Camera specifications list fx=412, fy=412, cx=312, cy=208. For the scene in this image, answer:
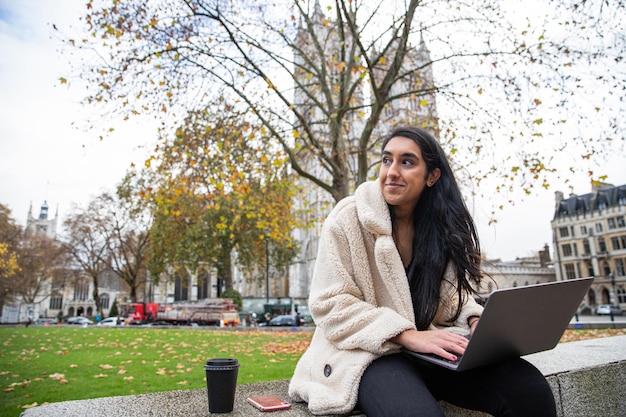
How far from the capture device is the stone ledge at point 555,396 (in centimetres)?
200

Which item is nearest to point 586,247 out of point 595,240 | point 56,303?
point 595,240

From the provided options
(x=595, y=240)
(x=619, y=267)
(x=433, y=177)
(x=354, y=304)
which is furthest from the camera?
(x=595, y=240)

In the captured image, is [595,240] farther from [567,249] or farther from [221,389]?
[221,389]

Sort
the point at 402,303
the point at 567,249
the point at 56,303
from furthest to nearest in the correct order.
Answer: the point at 56,303, the point at 567,249, the point at 402,303

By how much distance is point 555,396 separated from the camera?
2.72 m

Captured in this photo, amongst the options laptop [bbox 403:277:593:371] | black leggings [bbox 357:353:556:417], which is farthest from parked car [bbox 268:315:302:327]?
laptop [bbox 403:277:593:371]

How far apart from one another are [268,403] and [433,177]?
1588mm

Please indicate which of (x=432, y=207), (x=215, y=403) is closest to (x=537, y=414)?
(x=432, y=207)

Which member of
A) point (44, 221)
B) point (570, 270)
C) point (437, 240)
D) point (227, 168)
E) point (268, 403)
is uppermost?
point (44, 221)

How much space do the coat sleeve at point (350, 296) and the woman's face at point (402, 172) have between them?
0.30 m

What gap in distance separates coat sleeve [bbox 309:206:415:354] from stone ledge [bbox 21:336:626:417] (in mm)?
458

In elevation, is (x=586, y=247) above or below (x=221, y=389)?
above

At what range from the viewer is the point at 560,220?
189 ft

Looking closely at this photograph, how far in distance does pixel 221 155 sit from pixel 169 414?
30.9 ft
